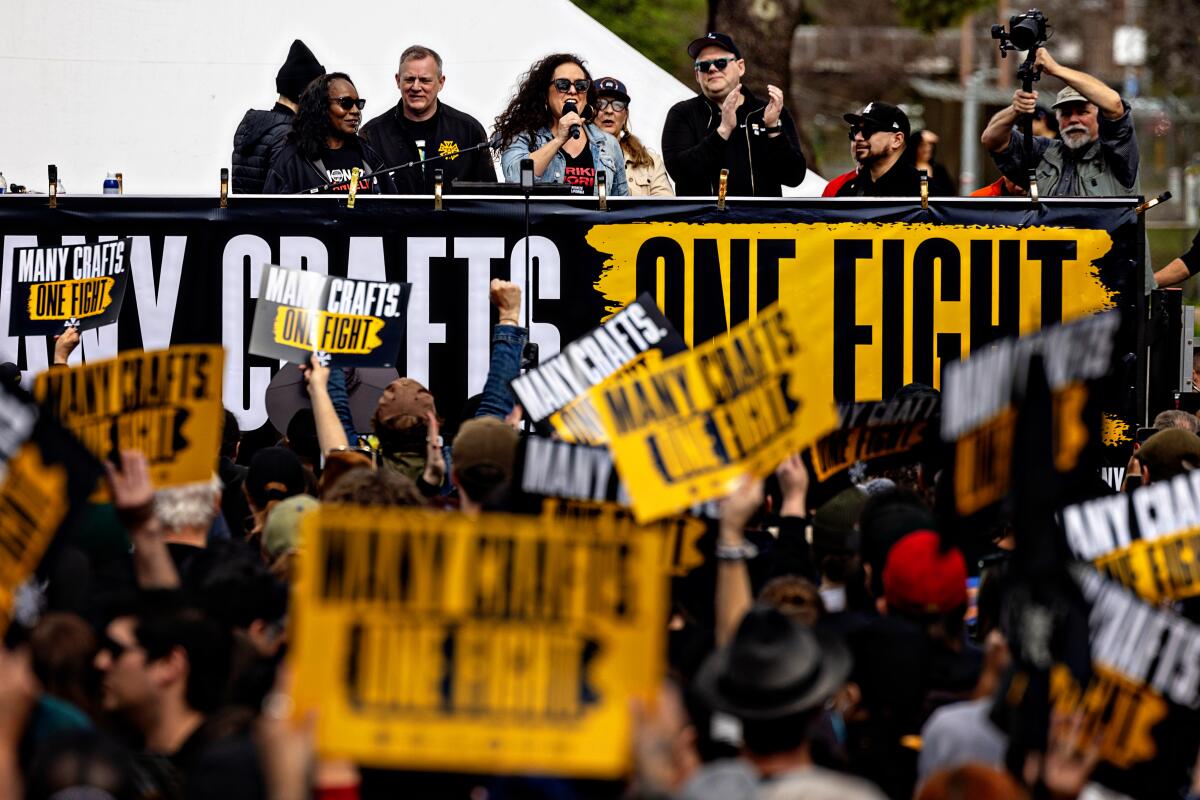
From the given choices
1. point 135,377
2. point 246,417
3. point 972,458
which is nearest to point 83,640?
point 135,377

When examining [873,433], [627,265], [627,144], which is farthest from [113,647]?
[627,144]

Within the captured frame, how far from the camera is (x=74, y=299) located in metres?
8.88

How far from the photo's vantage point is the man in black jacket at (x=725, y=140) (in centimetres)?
1012

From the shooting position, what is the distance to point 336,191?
9.86m

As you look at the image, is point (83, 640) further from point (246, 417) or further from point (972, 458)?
point (246, 417)

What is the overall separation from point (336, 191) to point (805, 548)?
4709mm

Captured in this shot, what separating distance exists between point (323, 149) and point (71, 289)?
1.59 meters

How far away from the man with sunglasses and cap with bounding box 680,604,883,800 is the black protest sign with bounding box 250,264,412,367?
4085mm

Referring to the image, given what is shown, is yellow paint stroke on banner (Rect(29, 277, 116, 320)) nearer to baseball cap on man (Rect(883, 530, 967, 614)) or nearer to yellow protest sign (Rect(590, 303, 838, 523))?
yellow protest sign (Rect(590, 303, 838, 523))

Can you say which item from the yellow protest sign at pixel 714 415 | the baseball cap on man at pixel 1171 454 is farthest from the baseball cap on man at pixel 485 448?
the baseball cap on man at pixel 1171 454

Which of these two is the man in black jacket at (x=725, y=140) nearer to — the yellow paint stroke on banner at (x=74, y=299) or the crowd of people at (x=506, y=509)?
the crowd of people at (x=506, y=509)

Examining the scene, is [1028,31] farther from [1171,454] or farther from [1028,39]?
[1171,454]

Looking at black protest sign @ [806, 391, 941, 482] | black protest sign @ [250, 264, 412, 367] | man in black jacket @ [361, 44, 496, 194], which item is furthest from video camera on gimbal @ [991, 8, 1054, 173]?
black protest sign @ [806, 391, 941, 482]

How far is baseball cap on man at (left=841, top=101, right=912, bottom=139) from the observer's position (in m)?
10.0
